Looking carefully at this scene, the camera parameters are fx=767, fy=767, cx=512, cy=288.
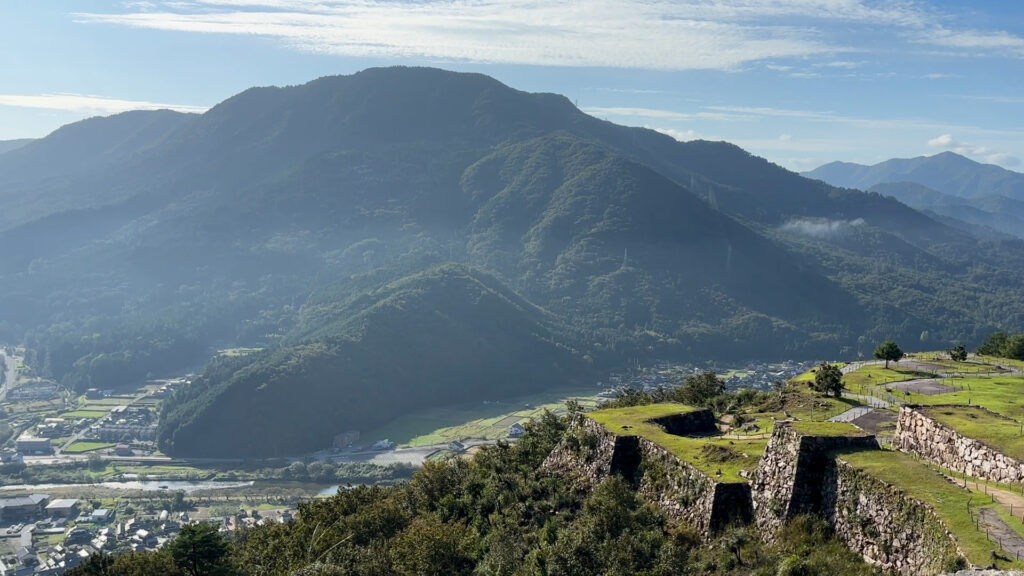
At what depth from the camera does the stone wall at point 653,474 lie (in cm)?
2150

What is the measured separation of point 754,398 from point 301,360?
339 ft

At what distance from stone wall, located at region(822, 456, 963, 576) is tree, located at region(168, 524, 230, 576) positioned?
20699 mm

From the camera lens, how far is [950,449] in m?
20.4

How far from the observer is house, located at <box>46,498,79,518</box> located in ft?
263

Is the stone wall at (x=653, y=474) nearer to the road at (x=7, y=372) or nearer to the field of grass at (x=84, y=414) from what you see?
the field of grass at (x=84, y=414)

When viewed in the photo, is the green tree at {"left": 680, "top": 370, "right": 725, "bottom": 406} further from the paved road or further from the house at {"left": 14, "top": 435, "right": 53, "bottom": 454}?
the house at {"left": 14, "top": 435, "right": 53, "bottom": 454}

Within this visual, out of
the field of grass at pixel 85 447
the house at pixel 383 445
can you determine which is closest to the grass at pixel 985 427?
the house at pixel 383 445

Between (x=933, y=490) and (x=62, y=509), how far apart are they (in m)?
87.3

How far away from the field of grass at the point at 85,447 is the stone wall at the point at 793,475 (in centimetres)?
10964

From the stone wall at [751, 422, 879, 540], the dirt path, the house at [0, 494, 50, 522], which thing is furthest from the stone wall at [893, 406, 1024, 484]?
the house at [0, 494, 50, 522]

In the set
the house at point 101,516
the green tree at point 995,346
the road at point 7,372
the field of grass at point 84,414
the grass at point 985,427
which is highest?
the grass at point 985,427

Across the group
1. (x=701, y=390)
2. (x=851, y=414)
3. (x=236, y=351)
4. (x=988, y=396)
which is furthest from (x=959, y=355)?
(x=236, y=351)

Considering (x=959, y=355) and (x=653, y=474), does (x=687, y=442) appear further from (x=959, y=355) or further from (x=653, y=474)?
(x=959, y=355)

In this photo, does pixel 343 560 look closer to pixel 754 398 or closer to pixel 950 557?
pixel 950 557
